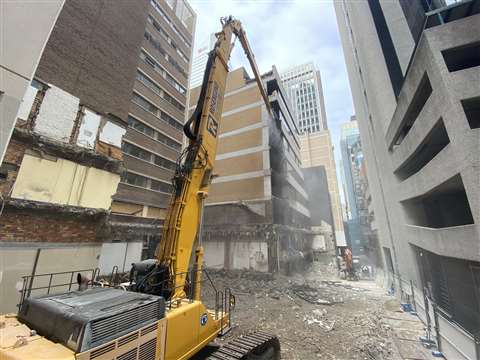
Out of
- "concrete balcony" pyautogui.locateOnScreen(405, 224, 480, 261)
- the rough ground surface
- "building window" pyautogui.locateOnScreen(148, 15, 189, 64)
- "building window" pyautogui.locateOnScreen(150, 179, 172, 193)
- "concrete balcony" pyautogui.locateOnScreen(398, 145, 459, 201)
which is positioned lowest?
the rough ground surface

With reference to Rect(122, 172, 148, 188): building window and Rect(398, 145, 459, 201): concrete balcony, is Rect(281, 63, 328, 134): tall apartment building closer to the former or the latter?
Rect(122, 172, 148, 188): building window

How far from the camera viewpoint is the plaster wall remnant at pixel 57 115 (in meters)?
11.0

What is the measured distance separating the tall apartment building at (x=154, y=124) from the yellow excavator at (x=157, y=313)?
14772 mm

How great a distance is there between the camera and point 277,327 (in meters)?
7.82

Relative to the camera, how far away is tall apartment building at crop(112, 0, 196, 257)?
20.0 m

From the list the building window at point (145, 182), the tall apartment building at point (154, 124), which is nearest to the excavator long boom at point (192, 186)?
the tall apartment building at point (154, 124)

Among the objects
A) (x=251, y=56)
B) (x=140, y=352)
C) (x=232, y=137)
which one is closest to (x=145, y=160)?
(x=232, y=137)

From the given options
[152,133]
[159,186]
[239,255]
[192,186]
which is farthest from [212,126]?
[152,133]

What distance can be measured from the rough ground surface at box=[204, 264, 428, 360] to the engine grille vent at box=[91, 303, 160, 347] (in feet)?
12.7

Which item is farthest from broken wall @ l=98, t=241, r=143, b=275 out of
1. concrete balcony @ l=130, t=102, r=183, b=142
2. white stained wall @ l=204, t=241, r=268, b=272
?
concrete balcony @ l=130, t=102, r=183, b=142

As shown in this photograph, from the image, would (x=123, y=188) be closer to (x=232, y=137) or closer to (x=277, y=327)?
(x=232, y=137)

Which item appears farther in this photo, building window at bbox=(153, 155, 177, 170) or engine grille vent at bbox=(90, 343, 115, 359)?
building window at bbox=(153, 155, 177, 170)

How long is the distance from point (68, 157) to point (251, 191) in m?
14.7

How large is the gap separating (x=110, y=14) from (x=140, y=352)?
23.4 m
